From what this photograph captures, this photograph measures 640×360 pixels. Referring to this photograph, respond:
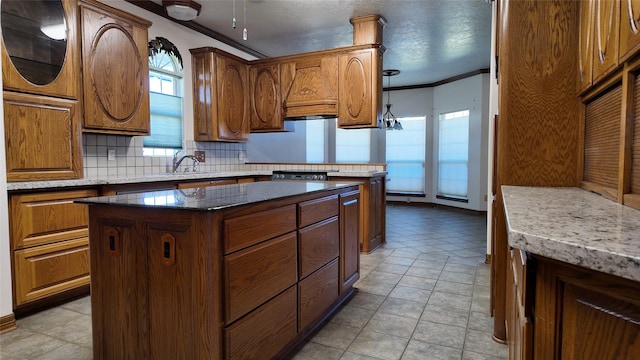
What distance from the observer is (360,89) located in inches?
175

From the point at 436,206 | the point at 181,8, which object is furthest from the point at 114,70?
the point at 436,206

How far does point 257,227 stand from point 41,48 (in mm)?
2416

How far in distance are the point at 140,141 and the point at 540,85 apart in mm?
3657

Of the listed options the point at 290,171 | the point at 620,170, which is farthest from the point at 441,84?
the point at 620,170

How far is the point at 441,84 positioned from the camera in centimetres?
783

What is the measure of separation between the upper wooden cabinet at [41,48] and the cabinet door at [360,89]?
2750mm

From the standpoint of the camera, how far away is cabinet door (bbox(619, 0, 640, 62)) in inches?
40.5

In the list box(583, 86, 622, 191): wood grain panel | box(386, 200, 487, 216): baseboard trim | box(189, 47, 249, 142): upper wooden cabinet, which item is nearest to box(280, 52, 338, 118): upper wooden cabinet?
box(189, 47, 249, 142): upper wooden cabinet

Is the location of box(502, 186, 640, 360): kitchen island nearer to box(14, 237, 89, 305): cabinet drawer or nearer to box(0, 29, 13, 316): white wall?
box(0, 29, 13, 316): white wall

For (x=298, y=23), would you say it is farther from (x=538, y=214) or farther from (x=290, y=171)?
(x=538, y=214)

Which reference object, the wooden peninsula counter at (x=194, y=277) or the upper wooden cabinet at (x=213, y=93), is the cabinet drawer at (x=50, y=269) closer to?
the wooden peninsula counter at (x=194, y=277)

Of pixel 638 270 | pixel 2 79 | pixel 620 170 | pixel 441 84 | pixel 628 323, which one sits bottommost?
pixel 628 323

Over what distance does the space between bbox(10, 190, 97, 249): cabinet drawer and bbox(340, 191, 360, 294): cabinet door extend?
1.92 metres

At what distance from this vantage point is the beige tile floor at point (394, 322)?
6.70 ft
